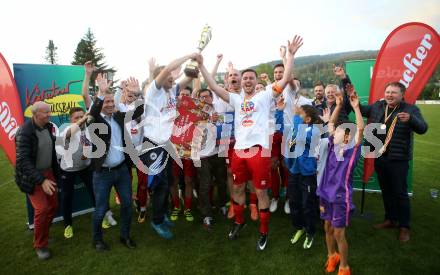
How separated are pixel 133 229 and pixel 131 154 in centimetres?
142

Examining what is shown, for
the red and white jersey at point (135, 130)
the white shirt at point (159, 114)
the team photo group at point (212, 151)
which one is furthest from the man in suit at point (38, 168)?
the white shirt at point (159, 114)

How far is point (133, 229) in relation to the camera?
5.06 m

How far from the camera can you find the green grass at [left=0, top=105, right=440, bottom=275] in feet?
12.3

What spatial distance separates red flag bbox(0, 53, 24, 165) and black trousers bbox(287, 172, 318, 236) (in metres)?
4.32

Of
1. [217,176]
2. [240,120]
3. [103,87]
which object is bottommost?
[217,176]

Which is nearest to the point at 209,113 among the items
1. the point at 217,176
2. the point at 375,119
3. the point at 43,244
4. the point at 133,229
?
the point at 217,176

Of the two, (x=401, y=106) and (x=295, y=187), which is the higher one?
(x=401, y=106)

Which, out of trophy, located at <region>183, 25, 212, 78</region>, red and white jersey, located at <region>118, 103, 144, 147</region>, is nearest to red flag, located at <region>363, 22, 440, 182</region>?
trophy, located at <region>183, 25, 212, 78</region>

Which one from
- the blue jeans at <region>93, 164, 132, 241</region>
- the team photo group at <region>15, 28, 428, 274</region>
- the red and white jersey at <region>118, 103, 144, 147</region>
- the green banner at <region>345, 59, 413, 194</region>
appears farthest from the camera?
the green banner at <region>345, 59, 413, 194</region>

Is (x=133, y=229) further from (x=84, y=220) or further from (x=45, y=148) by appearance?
(x=45, y=148)

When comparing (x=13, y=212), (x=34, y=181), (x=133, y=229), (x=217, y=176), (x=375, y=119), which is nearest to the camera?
(x=34, y=181)

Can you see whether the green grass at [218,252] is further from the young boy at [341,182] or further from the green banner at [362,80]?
the green banner at [362,80]

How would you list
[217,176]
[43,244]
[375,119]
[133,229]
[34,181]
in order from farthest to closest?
[217,176] → [133,229] → [375,119] → [43,244] → [34,181]

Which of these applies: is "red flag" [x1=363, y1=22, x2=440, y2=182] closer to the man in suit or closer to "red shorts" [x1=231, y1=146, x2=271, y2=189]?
"red shorts" [x1=231, y1=146, x2=271, y2=189]
